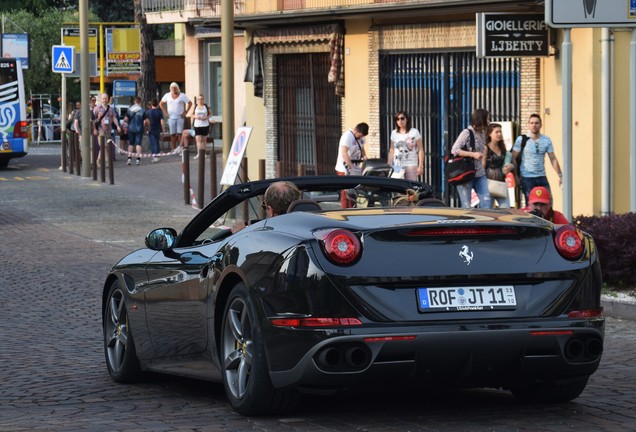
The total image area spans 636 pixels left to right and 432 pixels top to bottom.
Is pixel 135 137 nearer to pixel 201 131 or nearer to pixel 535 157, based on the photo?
pixel 201 131

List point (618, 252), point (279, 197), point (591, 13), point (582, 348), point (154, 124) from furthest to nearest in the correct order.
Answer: point (154, 124) < point (591, 13) < point (618, 252) < point (279, 197) < point (582, 348)

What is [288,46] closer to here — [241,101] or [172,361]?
[241,101]

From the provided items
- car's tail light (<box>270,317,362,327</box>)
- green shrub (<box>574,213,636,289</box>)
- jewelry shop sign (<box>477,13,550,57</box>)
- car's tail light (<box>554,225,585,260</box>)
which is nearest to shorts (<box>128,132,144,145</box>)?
jewelry shop sign (<box>477,13,550,57</box>)

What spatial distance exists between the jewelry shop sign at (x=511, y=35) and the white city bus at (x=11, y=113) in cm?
1988

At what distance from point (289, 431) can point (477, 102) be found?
19420mm

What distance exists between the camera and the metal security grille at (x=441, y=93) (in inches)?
1006

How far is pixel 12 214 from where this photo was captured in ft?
86.1

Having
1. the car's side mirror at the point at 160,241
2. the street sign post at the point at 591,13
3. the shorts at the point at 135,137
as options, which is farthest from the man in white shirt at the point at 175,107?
the car's side mirror at the point at 160,241


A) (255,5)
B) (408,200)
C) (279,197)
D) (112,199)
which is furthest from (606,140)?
(255,5)

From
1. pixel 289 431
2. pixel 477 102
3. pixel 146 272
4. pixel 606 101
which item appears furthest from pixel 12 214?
pixel 289 431

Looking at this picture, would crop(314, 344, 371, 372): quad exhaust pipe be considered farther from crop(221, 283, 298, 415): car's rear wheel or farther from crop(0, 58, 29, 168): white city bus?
crop(0, 58, 29, 168): white city bus

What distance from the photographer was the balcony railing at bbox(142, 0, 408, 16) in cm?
3017

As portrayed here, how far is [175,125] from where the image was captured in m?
42.4

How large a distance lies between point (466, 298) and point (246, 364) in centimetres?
113
